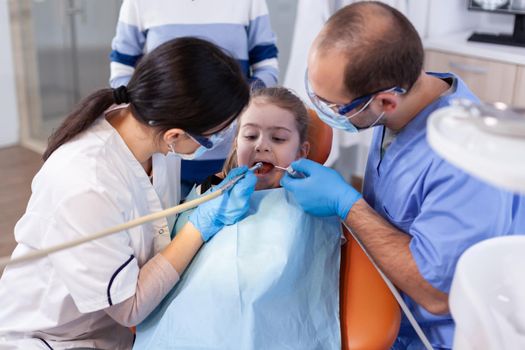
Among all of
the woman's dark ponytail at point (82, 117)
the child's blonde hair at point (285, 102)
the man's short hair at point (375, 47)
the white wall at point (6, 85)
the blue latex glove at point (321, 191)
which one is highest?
the man's short hair at point (375, 47)

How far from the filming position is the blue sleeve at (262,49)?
2189 mm

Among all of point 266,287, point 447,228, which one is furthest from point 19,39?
point 447,228

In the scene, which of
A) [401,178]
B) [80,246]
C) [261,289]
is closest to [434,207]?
[401,178]

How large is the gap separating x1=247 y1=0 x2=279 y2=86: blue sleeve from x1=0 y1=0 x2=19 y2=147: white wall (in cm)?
181

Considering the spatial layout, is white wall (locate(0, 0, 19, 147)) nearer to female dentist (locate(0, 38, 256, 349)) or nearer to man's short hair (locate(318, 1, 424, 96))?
female dentist (locate(0, 38, 256, 349))

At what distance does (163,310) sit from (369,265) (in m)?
0.50

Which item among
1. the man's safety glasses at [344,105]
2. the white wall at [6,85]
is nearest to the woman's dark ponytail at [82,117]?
the man's safety glasses at [344,105]

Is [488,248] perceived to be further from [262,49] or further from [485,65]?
[485,65]

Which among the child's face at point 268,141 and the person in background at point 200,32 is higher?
the person in background at point 200,32

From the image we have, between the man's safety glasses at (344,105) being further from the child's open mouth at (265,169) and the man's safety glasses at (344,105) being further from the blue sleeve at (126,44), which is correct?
the blue sleeve at (126,44)

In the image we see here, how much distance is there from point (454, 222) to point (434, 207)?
56mm

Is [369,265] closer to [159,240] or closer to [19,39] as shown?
[159,240]

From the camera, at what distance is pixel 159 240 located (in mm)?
1550

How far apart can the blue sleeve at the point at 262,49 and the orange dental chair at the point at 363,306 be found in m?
0.79
